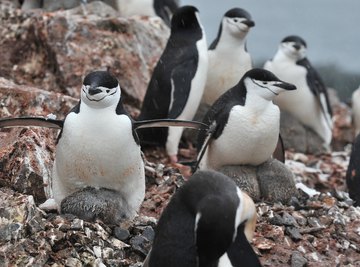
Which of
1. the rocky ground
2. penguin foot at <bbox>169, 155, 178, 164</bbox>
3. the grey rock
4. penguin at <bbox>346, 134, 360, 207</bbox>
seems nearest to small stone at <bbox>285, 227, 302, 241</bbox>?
the rocky ground

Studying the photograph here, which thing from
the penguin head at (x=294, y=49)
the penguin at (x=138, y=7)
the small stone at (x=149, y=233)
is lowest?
the penguin at (x=138, y=7)

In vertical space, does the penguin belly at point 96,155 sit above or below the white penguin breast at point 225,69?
above

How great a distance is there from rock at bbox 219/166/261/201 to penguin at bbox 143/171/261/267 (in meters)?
1.93

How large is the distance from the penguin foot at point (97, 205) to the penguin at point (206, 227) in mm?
785

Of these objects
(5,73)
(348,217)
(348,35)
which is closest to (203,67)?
(5,73)

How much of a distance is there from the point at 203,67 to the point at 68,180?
2.97m

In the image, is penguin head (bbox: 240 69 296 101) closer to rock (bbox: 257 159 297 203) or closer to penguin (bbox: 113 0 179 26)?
rock (bbox: 257 159 297 203)

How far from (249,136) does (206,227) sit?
260 centimetres

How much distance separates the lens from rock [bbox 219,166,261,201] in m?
6.62

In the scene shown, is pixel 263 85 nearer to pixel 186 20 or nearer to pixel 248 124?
pixel 248 124

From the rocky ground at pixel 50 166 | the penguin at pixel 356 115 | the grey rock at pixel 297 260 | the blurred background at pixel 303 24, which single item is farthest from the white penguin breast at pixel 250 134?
the blurred background at pixel 303 24

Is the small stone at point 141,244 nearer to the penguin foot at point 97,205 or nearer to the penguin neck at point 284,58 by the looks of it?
the penguin foot at point 97,205

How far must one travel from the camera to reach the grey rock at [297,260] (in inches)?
225

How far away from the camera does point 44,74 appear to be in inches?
345
